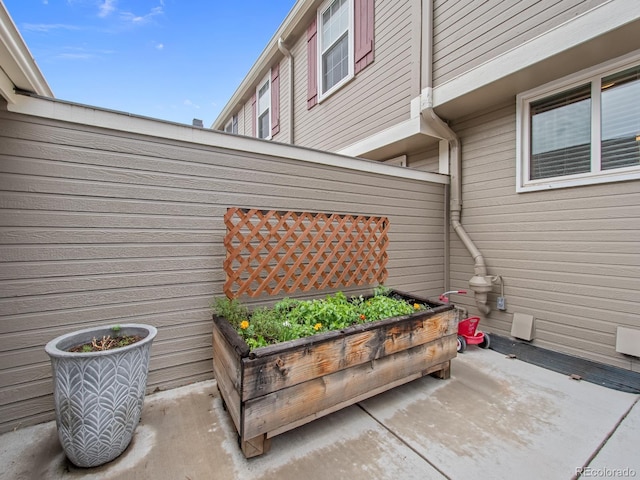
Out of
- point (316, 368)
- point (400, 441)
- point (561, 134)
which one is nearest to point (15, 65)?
point (316, 368)

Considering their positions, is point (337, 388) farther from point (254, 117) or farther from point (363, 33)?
point (254, 117)

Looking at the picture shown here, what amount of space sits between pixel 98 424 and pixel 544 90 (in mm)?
4538

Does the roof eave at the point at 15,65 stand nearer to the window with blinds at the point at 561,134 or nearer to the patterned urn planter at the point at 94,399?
the patterned urn planter at the point at 94,399

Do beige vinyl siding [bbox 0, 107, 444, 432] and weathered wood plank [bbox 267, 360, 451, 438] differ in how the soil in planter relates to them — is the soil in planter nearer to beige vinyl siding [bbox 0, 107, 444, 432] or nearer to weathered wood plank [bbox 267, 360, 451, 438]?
beige vinyl siding [bbox 0, 107, 444, 432]

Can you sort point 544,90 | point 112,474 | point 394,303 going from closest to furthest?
1. point 112,474
2. point 394,303
3. point 544,90

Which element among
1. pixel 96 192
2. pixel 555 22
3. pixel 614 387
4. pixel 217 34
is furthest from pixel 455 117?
pixel 217 34

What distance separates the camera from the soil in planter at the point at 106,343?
1.58 m

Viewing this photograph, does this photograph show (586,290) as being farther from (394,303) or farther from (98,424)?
(98,424)

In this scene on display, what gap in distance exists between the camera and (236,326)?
2.13 metres

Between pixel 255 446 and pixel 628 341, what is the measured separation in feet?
10.4

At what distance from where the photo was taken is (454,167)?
3836mm

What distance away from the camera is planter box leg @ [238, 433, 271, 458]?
1536 mm

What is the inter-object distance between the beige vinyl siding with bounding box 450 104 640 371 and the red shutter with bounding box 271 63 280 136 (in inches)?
178

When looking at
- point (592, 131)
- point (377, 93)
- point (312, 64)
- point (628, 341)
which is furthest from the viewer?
point (312, 64)
